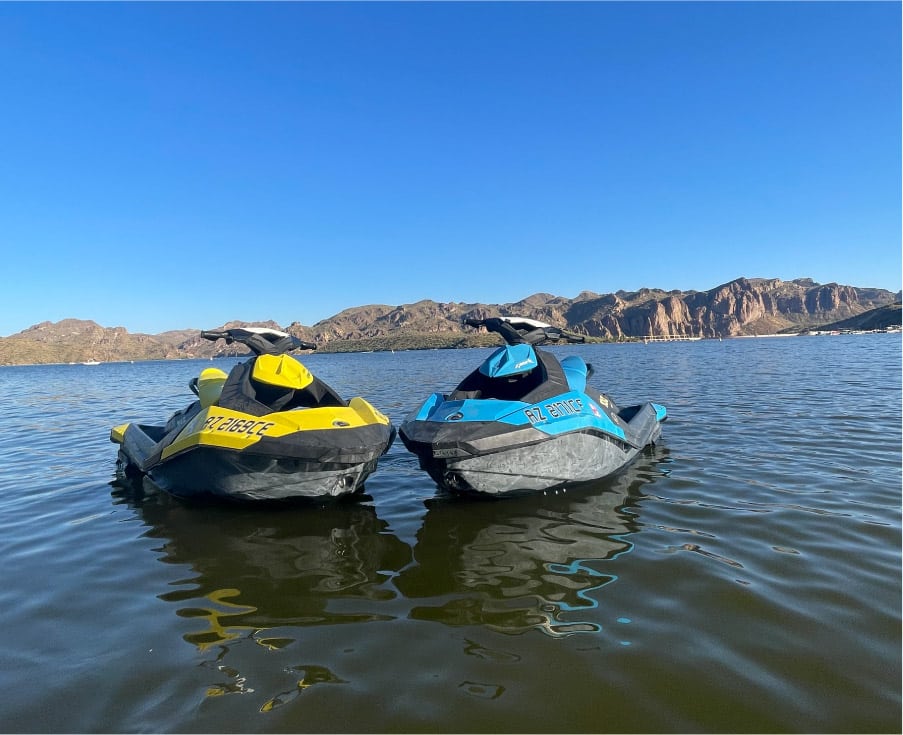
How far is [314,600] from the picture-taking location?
4168mm

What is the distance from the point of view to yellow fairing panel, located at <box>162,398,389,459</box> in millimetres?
6098

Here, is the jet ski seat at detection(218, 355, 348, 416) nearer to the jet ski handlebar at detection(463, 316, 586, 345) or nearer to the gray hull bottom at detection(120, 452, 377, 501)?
the gray hull bottom at detection(120, 452, 377, 501)

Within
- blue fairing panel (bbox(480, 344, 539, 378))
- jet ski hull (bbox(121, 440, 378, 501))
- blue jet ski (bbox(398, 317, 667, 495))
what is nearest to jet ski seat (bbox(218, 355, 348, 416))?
jet ski hull (bbox(121, 440, 378, 501))

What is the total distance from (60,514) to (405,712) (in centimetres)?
653

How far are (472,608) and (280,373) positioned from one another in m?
→ 4.66

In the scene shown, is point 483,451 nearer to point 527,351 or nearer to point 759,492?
point 527,351

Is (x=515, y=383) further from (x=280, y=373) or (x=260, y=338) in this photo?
(x=260, y=338)

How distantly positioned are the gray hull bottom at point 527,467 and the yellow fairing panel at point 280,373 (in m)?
2.29

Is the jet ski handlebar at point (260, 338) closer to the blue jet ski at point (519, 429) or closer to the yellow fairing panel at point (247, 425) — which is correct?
the yellow fairing panel at point (247, 425)

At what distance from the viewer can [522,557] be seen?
16.2 ft

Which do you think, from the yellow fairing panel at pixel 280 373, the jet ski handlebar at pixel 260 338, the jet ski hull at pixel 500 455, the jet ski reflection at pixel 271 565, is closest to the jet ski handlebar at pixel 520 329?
the jet ski hull at pixel 500 455

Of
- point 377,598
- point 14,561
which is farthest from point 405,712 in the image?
point 14,561

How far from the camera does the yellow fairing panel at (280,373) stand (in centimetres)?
725

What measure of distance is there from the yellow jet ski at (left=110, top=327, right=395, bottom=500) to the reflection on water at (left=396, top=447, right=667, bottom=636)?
1.33 metres
